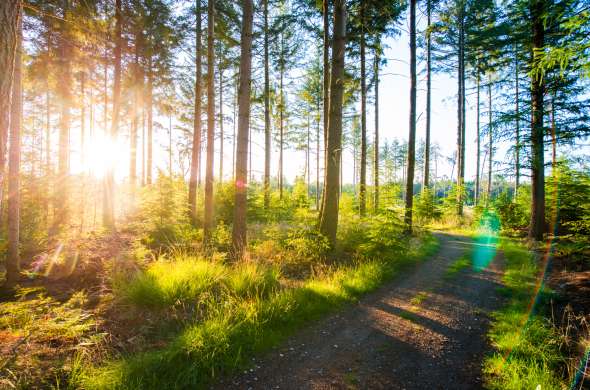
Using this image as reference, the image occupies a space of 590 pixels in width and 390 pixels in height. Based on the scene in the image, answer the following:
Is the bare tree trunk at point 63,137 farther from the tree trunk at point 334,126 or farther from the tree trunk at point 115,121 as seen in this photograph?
the tree trunk at point 334,126

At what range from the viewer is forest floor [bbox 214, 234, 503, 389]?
3.00m

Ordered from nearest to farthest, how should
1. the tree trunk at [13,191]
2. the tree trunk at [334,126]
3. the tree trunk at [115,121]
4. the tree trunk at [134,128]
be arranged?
the tree trunk at [13,191]
the tree trunk at [334,126]
the tree trunk at [115,121]
the tree trunk at [134,128]

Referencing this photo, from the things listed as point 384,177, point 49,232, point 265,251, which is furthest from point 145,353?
point 49,232

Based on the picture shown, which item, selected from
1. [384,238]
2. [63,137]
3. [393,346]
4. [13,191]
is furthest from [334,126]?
[63,137]

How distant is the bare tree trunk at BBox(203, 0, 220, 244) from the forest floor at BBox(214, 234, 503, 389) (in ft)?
20.6

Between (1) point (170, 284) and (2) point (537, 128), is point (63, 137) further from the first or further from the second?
(2) point (537, 128)

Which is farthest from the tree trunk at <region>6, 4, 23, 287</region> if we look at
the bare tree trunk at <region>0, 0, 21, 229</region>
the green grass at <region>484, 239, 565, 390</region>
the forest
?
the green grass at <region>484, 239, 565, 390</region>

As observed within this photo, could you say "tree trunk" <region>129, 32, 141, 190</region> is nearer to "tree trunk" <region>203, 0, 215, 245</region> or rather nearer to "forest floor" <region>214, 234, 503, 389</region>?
"tree trunk" <region>203, 0, 215, 245</region>

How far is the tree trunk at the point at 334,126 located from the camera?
24.6ft

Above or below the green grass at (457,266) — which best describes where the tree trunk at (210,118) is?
above

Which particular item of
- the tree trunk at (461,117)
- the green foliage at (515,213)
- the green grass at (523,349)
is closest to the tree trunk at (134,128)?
the green grass at (523,349)

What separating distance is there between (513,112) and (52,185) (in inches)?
744

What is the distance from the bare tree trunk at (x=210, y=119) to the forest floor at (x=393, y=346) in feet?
20.6

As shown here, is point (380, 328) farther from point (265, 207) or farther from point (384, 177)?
point (265, 207)
